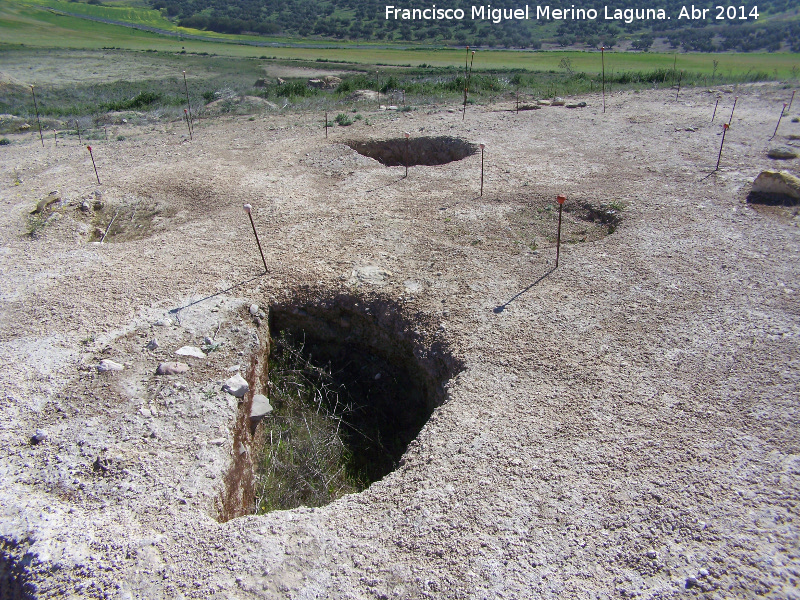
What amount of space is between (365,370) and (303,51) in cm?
4763

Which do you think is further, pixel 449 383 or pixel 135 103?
pixel 135 103

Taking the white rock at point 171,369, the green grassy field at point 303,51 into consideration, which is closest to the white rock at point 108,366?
the white rock at point 171,369

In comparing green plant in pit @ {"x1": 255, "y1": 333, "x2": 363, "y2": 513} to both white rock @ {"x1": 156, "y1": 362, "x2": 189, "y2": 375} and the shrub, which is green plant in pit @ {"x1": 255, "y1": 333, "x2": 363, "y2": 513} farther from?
the shrub

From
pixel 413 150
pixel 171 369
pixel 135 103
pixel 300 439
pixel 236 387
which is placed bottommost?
pixel 300 439

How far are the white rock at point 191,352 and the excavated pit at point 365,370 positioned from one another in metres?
0.97

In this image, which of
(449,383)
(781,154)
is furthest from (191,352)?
(781,154)

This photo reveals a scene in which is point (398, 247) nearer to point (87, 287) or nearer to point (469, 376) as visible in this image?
point (469, 376)

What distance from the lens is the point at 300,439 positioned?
612 centimetres

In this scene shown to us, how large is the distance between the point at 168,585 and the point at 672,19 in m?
73.1

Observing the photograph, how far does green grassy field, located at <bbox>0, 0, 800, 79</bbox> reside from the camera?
31031 mm

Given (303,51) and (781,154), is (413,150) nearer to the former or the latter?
(781,154)

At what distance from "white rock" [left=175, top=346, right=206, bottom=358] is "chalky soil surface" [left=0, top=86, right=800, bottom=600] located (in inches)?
4.2

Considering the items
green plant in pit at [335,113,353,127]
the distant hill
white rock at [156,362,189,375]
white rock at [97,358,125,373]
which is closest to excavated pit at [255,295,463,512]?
white rock at [156,362,189,375]

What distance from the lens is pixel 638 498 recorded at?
4.25 metres
